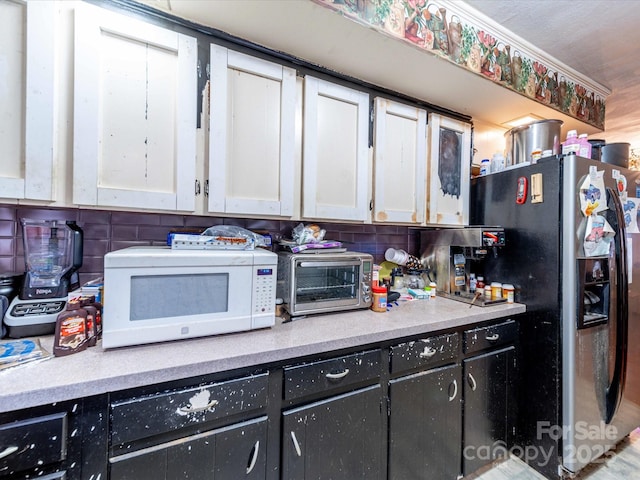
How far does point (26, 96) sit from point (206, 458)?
4.44 feet

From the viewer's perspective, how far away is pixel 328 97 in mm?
1477

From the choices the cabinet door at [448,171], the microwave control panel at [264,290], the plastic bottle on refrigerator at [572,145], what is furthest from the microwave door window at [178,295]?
the plastic bottle on refrigerator at [572,145]

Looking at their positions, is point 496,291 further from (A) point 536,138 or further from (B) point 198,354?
(B) point 198,354

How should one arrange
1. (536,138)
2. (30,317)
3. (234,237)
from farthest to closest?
1. (536,138)
2. (234,237)
3. (30,317)

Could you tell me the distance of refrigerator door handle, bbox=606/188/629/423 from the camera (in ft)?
5.04

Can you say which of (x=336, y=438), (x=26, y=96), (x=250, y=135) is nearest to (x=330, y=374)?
(x=336, y=438)

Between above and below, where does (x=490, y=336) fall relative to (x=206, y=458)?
above

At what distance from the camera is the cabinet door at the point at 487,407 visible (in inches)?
57.2

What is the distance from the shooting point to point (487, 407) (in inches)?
59.8

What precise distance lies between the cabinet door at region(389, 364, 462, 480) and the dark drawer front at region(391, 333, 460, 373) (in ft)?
0.18

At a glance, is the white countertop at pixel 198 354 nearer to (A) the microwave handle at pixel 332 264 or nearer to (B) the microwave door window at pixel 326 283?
(B) the microwave door window at pixel 326 283

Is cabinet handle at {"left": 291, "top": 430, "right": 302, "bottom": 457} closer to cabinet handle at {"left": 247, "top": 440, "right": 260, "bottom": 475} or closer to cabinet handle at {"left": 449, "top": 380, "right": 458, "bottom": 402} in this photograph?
cabinet handle at {"left": 247, "top": 440, "right": 260, "bottom": 475}

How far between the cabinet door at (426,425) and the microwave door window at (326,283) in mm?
483

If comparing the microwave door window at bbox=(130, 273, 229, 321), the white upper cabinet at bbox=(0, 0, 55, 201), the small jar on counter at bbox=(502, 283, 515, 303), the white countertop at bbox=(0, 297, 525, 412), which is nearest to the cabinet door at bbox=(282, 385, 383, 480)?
the white countertop at bbox=(0, 297, 525, 412)
